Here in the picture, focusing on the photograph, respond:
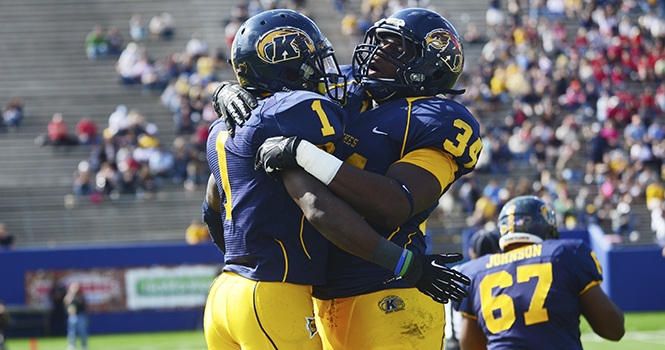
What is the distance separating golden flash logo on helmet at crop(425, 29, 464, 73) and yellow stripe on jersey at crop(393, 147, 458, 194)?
0.50m

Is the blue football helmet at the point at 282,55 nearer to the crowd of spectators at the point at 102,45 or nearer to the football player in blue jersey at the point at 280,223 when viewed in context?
the football player in blue jersey at the point at 280,223

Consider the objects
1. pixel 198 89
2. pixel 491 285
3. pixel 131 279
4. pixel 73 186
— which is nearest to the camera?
pixel 491 285

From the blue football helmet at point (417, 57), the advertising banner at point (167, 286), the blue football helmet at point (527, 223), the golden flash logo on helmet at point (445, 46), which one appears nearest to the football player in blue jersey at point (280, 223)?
the blue football helmet at point (417, 57)

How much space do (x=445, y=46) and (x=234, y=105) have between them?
37.5 inches

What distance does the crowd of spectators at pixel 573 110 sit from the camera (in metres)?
16.2

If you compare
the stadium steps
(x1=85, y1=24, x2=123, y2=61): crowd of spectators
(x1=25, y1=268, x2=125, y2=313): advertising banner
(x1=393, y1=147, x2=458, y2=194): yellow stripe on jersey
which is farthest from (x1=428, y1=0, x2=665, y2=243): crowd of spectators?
(x1=393, y1=147, x2=458, y2=194): yellow stripe on jersey

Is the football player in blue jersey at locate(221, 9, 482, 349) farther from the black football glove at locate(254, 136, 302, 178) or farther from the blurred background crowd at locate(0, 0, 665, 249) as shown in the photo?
the blurred background crowd at locate(0, 0, 665, 249)

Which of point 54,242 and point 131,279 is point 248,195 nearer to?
point 131,279

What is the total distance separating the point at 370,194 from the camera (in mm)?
2848

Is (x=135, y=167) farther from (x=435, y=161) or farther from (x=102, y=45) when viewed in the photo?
(x=435, y=161)

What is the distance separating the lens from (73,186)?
57.1 feet

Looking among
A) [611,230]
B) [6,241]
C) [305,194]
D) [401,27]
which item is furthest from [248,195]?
[611,230]

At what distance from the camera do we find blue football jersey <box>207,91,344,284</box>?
285 cm

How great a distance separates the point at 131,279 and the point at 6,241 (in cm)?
260
